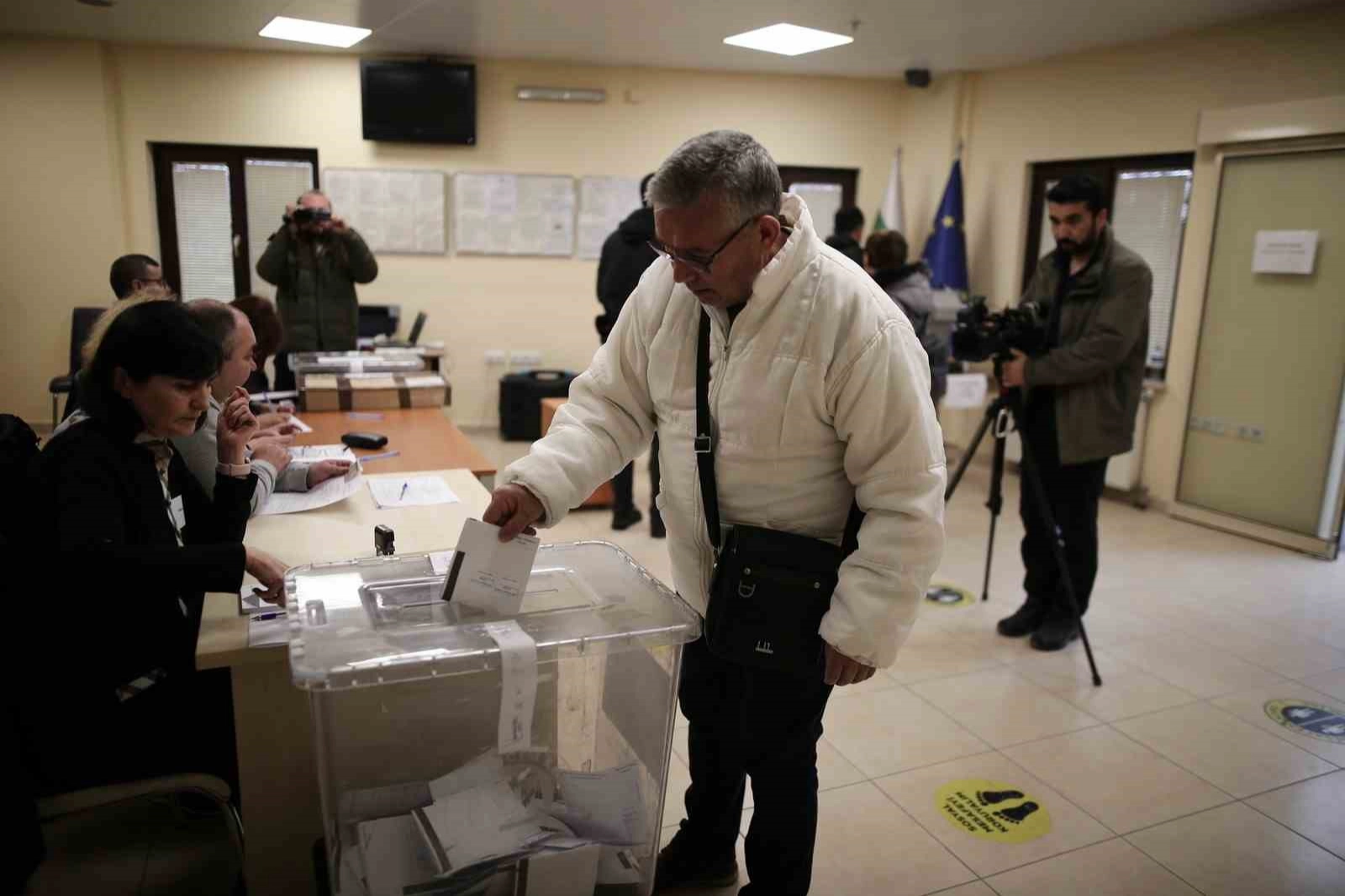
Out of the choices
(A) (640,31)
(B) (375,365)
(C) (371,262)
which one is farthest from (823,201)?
(B) (375,365)

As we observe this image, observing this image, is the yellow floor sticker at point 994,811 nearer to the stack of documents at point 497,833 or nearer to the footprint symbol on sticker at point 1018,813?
the footprint symbol on sticker at point 1018,813

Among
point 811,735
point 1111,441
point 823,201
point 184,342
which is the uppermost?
point 823,201

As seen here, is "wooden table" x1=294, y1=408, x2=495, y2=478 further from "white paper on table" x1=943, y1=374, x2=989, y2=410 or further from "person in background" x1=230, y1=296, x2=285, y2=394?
"white paper on table" x1=943, y1=374, x2=989, y2=410

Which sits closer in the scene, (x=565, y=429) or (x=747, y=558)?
(x=747, y=558)

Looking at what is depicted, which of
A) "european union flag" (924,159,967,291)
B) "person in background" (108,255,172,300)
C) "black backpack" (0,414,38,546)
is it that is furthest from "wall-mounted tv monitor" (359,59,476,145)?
"black backpack" (0,414,38,546)

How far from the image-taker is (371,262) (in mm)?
4547

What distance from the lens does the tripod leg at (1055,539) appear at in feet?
10.2

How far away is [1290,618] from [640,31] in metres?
4.48

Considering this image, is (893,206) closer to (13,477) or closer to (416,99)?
(416,99)

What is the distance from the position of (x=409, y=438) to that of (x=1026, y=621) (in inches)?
92.3

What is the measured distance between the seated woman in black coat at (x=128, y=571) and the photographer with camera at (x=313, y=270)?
116 inches

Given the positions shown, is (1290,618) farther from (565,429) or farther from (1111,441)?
(565,429)

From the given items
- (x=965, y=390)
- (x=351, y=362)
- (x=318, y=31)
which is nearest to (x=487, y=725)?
(x=351, y=362)

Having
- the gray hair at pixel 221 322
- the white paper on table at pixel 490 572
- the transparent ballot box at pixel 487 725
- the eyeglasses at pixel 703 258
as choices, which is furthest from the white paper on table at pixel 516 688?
the gray hair at pixel 221 322
